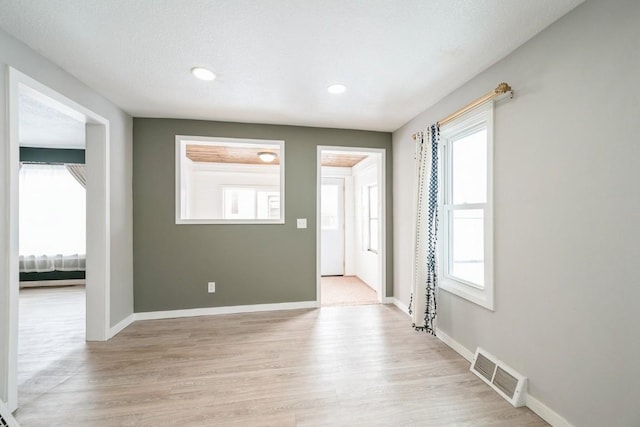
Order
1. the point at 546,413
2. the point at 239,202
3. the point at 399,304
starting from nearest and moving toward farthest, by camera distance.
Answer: the point at 546,413
the point at 399,304
the point at 239,202

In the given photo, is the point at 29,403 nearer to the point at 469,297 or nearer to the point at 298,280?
the point at 298,280

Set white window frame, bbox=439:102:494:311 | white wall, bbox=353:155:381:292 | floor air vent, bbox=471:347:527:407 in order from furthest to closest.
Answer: white wall, bbox=353:155:381:292 → white window frame, bbox=439:102:494:311 → floor air vent, bbox=471:347:527:407

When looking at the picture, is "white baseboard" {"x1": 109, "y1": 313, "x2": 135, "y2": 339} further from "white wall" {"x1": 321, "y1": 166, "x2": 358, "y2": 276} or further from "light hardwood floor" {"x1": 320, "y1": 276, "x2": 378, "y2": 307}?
"white wall" {"x1": 321, "y1": 166, "x2": 358, "y2": 276}

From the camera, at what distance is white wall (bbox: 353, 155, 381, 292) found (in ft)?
16.1

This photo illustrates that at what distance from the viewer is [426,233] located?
2.86m

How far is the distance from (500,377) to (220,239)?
3.05 m

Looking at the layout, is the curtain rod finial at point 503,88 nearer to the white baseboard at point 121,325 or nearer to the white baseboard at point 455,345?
the white baseboard at point 455,345

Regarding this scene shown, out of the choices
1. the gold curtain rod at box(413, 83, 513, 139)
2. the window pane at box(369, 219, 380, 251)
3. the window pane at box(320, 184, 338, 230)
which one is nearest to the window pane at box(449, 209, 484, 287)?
the gold curtain rod at box(413, 83, 513, 139)

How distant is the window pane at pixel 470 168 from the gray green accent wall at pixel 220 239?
1378 millimetres

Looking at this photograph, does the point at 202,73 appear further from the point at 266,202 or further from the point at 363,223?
the point at 363,223

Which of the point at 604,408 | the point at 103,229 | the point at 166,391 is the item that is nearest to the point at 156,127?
the point at 103,229

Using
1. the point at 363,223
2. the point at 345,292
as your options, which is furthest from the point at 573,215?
the point at 363,223

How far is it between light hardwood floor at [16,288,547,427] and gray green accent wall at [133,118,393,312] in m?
0.53

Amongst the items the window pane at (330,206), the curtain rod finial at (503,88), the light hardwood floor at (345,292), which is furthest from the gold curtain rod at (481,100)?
the window pane at (330,206)
